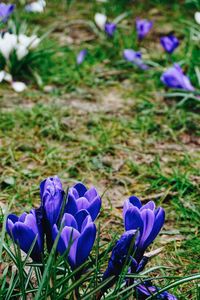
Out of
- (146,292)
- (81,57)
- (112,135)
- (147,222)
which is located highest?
(147,222)

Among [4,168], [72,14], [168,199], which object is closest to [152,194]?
[168,199]

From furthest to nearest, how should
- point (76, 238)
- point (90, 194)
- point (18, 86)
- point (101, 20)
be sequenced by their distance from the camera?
point (101, 20), point (18, 86), point (90, 194), point (76, 238)

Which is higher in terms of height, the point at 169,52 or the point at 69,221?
the point at 69,221

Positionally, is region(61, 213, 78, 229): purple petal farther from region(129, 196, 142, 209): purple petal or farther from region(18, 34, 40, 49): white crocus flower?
region(18, 34, 40, 49): white crocus flower

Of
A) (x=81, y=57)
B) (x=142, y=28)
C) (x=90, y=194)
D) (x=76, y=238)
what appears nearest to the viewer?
(x=76, y=238)

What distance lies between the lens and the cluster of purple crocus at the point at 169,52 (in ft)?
9.36

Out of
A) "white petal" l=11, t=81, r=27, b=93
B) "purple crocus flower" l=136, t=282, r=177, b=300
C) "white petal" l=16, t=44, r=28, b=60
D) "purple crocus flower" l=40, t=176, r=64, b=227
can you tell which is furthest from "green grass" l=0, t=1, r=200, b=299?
"purple crocus flower" l=40, t=176, r=64, b=227

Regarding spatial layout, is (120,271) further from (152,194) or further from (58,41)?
(58,41)

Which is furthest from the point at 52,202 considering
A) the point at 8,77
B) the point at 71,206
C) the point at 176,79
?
the point at 8,77

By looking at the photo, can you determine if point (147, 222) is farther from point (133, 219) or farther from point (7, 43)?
point (7, 43)

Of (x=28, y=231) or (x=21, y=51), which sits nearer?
(x=28, y=231)

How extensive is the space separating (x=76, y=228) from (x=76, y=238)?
1.6 inches

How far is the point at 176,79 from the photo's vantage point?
9.35 feet

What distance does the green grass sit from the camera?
2176 mm
